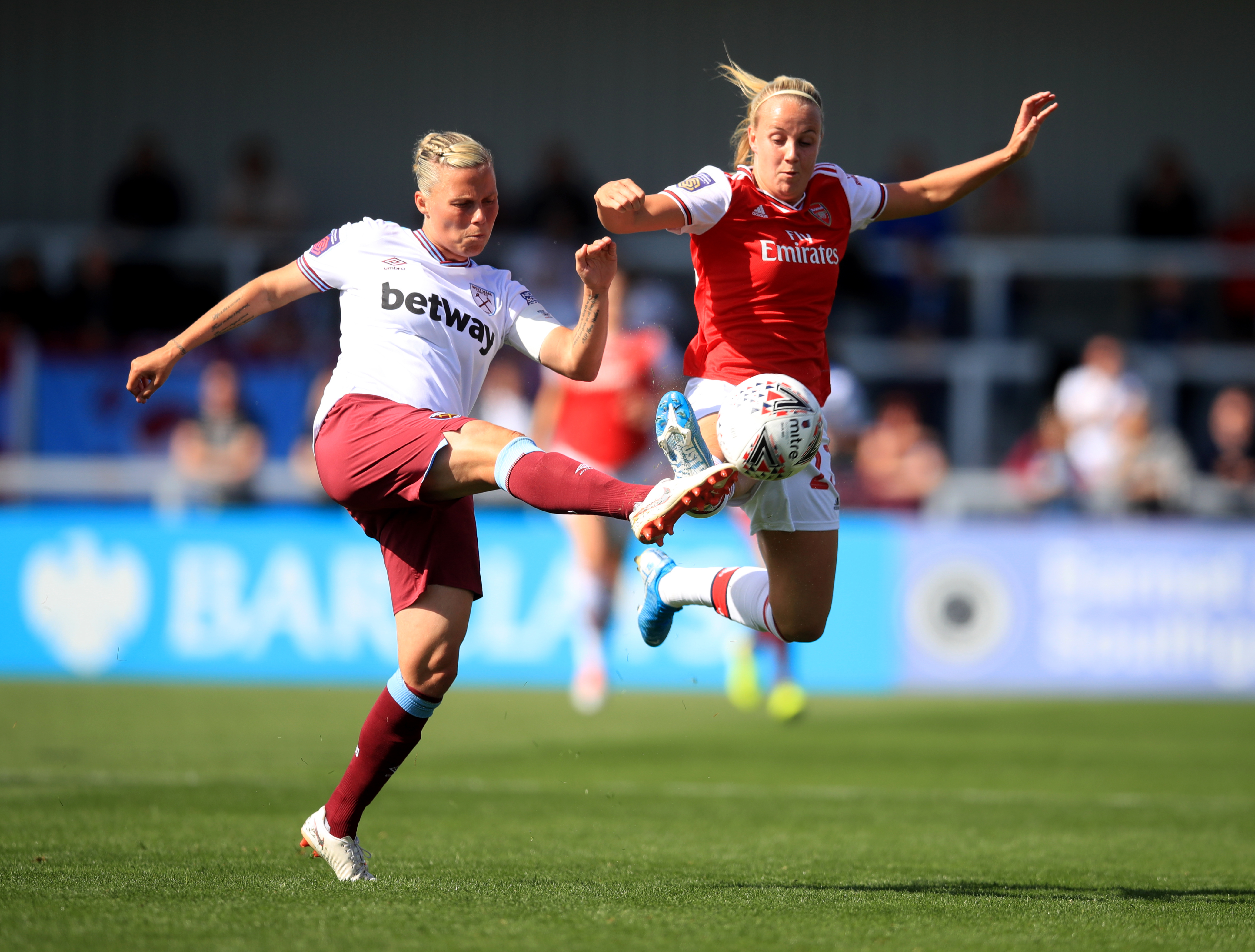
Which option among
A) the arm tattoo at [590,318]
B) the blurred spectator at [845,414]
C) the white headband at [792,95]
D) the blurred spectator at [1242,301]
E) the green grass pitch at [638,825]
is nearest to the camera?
the green grass pitch at [638,825]

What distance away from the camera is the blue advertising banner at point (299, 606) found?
459 inches

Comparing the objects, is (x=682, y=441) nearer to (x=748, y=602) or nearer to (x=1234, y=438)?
(x=748, y=602)

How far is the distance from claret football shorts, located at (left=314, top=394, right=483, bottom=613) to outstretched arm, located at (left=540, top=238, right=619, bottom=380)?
382 mm

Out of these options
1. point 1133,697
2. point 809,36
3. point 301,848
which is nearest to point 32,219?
point 809,36

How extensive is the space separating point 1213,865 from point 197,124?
1439 centimetres

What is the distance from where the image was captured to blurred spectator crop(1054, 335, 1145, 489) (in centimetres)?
1264

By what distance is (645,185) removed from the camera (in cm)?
1717

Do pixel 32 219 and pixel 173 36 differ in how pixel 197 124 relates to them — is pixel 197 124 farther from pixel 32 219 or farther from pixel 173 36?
pixel 32 219

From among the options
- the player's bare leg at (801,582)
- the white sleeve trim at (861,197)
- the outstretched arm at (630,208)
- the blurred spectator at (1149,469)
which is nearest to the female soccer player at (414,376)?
the outstretched arm at (630,208)

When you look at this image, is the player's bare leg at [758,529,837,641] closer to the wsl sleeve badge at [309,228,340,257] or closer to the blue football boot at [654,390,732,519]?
the blue football boot at [654,390,732,519]

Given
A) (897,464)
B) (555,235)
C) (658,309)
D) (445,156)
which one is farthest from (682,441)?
(555,235)

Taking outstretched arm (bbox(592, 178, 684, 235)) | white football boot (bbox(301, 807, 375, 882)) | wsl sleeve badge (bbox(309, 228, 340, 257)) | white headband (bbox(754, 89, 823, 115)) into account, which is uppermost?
white headband (bbox(754, 89, 823, 115))

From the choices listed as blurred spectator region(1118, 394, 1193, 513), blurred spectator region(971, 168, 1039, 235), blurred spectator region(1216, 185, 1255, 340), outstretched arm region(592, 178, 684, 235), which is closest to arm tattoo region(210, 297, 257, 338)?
outstretched arm region(592, 178, 684, 235)

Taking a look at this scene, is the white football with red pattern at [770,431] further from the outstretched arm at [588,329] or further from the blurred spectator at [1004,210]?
the blurred spectator at [1004,210]
